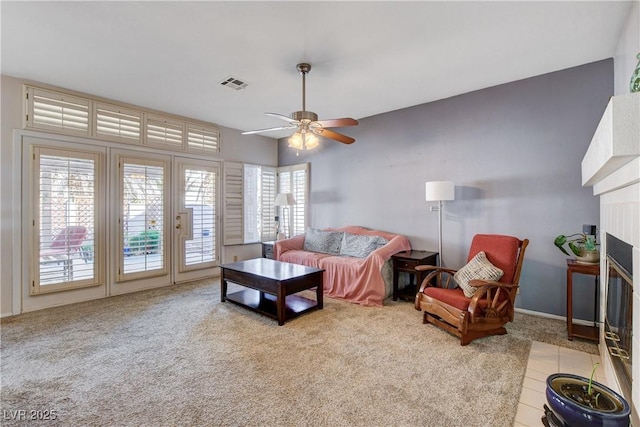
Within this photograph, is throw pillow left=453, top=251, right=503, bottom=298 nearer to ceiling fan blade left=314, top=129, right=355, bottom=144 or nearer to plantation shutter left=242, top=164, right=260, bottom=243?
ceiling fan blade left=314, top=129, right=355, bottom=144

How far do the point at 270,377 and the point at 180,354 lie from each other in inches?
36.4

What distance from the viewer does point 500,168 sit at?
12.1ft

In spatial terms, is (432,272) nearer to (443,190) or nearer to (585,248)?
(443,190)

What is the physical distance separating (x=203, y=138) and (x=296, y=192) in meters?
2.01

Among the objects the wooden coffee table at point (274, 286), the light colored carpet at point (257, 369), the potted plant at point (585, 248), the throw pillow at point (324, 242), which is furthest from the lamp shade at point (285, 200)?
the potted plant at point (585, 248)

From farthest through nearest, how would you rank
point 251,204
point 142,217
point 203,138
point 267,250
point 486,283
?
point 251,204, point 267,250, point 203,138, point 142,217, point 486,283

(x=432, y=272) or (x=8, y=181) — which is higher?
(x=8, y=181)

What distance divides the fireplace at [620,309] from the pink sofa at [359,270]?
2161 millimetres

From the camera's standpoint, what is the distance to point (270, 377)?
222 cm

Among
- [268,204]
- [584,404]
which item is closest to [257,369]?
[584,404]

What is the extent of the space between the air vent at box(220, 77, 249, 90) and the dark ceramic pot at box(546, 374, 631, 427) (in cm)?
387

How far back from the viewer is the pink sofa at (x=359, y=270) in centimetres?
385

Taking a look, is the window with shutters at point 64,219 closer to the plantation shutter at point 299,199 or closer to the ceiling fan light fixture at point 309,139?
the ceiling fan light fixture at point 309,139

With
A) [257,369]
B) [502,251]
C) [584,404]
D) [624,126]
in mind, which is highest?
[624,126]
